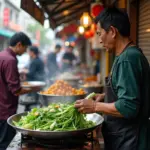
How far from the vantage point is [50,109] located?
11.5 feet

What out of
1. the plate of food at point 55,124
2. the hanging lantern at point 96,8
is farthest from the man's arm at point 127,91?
the hanging lantern at point 96,8

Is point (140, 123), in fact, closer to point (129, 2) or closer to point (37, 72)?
point (129, 2)

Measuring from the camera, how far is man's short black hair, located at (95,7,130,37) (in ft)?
9.49

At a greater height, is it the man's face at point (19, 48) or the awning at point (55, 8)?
the awning at point (55, 8)

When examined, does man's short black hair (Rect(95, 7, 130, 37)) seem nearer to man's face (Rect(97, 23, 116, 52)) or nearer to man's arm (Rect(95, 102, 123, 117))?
man's face (Rect(97, 23, 116, 52))

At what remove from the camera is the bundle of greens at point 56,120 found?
10.5ft

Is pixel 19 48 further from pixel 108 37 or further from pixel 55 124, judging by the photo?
pixel 108 37

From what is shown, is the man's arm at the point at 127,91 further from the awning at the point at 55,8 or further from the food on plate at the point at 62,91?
the awning at the point at 55,8

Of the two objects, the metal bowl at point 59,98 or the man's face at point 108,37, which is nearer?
the man's face at point 108,37

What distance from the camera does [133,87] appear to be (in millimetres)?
2709

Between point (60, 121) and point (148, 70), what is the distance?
3.52 ft

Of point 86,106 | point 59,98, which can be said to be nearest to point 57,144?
point 86,106

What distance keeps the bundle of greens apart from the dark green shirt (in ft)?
1.93

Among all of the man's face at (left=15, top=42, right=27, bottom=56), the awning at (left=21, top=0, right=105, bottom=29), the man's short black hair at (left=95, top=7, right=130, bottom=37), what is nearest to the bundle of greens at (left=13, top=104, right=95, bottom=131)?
the man's short black hair at (left=95, top=7, right=130, bottom=37)
